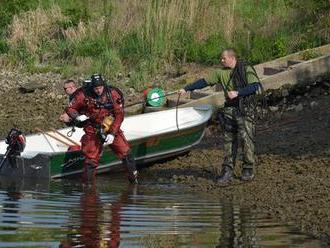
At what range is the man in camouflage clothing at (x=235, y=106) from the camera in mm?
13281

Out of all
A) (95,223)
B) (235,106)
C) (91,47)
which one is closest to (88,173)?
(235,106)

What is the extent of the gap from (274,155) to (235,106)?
2.14 meters

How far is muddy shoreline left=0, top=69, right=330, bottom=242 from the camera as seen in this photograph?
467 inches

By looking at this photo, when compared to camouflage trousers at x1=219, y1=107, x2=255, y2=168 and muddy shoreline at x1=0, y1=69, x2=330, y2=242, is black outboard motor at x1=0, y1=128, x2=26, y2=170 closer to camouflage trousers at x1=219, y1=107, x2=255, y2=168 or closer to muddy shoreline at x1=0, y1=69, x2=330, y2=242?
muddy shoreline at x1=0, y1=69, x2=330, y2=242

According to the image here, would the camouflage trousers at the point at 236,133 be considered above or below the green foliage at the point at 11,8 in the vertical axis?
below

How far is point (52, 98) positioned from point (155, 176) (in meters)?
6.90

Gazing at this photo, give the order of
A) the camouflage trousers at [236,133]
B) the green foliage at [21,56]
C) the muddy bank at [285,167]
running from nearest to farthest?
the muddy bank at [285,167]
the camouflage trousers at [236,133]
the green foliage at [21,56]

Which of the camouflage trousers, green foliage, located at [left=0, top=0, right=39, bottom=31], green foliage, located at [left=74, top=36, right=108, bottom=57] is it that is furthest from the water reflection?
green foliage, located at [left=0, top=0, right=39, bottom=31]

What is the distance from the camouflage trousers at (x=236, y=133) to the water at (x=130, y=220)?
0.84 metres

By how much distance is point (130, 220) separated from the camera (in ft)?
35.1

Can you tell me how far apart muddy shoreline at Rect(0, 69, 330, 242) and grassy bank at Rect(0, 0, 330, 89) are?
1337mm

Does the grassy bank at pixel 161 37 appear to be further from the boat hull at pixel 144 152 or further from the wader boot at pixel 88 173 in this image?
the wader boot at pixel 88 173

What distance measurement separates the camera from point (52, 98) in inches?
850

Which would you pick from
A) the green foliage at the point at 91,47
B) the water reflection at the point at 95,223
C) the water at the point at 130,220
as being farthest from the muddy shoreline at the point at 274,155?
the water reflection at the point at 95,223
